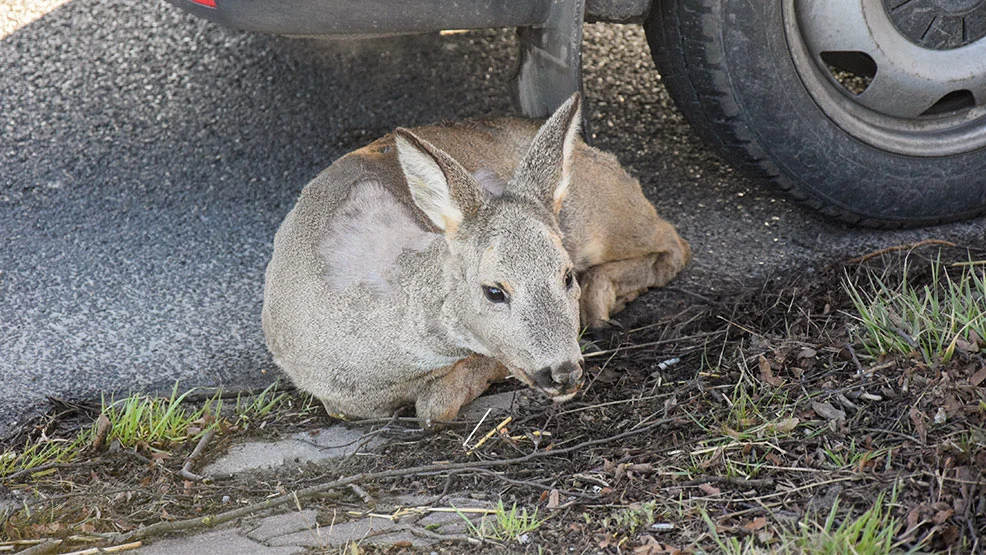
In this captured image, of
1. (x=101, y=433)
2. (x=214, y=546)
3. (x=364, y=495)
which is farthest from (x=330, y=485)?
(x=101, y=433)

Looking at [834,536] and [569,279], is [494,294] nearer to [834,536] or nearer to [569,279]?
[569,279]

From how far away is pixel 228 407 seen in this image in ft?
14.1

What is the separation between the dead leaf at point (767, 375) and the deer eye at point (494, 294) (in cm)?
94

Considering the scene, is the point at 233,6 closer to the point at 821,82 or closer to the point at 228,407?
the point at 228,407

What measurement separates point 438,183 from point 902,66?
2.14 meters

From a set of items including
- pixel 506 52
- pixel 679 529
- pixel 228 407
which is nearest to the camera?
pixel 679 529

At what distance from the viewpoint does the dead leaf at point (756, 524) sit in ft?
9.53

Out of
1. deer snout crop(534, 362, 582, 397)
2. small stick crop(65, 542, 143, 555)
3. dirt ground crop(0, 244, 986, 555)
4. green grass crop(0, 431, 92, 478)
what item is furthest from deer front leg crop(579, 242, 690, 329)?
small stick crop(65, 542, 143, 555)

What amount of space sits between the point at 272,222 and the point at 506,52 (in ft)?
6.25

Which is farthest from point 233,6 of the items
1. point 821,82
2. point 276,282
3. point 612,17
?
point 821,82

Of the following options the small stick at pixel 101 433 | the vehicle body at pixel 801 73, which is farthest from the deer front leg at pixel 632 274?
the small stick at pixel 101 433

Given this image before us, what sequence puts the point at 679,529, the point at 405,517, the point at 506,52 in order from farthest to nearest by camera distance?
the point at 506,52 → the point at 405,517 → the point at 679,529

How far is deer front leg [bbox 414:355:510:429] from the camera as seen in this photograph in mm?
4070

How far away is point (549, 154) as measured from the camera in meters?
3.88
